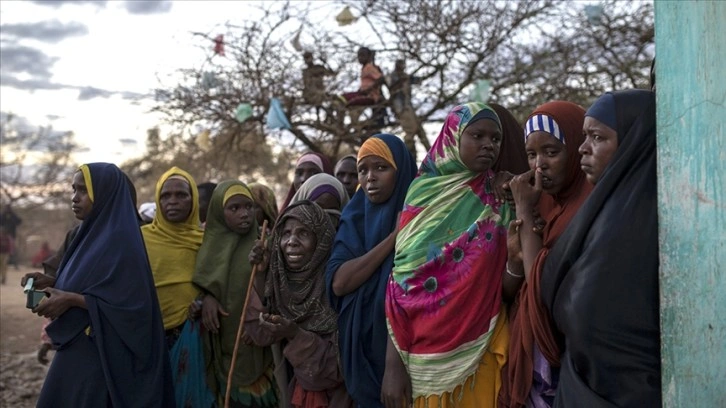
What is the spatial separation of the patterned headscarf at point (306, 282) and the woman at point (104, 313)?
653 millimetres

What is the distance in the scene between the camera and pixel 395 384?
296 centimetres

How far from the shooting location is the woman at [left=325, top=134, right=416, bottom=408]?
3234mm

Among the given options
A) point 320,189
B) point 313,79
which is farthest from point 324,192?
point 313,79

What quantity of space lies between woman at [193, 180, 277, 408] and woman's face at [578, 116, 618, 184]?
243 centimetres

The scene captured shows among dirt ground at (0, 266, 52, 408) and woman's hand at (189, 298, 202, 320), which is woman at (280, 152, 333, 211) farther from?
dirt ground at (0, 266, 52, 408)

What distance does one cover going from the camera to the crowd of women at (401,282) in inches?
86.4

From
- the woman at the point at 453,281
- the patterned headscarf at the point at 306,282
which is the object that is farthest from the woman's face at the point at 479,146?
the patterned headscarf at the point at 306,282

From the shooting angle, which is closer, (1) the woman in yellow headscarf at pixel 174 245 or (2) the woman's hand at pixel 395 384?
(2) the woman's hand at pixel 395 384

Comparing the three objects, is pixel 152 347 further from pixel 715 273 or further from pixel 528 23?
pixel 528 23

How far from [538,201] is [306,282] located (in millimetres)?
1409

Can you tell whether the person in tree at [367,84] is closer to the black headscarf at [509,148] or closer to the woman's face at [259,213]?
the woman's face at [259,213]

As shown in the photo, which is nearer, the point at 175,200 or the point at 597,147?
the point at 597,147

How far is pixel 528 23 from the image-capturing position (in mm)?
8844

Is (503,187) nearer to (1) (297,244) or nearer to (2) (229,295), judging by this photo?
(1) (297,244)
